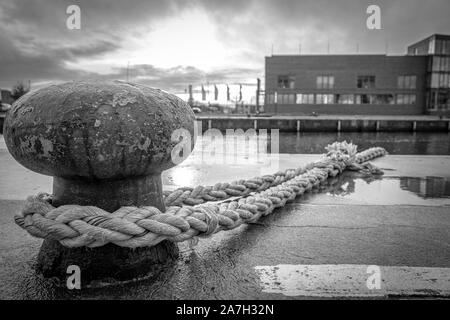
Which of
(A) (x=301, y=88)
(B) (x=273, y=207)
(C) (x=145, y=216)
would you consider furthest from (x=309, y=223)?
(A) (x=301, y=88)

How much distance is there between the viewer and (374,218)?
8.36ft

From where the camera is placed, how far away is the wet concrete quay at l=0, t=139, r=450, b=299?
57.5 inches

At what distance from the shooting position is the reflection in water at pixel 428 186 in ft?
11.0

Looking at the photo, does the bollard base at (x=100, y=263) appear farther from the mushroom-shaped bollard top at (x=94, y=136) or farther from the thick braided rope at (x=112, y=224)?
the mushroom-shaped bollard top at (x=94, y=136)

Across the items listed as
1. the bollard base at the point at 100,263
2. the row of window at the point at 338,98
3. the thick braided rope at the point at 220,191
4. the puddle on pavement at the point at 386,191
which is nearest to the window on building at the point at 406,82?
the row of window at the point at 338,98

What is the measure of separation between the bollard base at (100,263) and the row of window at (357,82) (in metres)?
55.8

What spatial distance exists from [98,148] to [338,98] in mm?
57793

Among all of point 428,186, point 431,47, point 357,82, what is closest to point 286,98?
point 357,82

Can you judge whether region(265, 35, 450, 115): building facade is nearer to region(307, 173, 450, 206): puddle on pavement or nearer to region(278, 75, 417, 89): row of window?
region(278, 75, 417, 89): row of window

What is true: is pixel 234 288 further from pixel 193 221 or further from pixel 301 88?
pixel 301 88

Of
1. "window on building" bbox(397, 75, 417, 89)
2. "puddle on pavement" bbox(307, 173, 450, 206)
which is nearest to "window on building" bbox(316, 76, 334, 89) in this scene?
"window on building" bbox(397, 75, 417, 89)

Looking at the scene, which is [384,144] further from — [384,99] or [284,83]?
[384,99]
